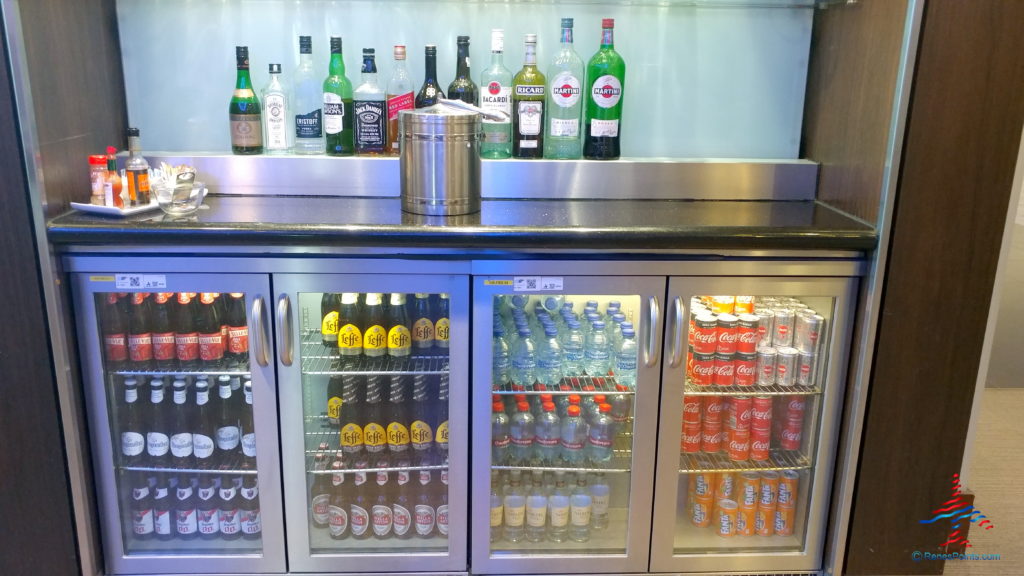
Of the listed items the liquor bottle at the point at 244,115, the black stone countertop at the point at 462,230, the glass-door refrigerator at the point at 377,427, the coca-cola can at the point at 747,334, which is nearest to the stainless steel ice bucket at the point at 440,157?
the black stone countertop at the point at 462,230

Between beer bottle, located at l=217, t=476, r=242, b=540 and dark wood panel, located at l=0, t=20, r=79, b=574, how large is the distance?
1.09 feet

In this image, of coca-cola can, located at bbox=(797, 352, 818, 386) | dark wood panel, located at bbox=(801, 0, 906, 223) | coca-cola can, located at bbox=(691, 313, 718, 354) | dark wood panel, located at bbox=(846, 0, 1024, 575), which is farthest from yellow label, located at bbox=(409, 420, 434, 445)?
dark wood panel, located at bbox=(801, 0, 906, 223)

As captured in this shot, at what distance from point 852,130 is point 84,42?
1918 mm

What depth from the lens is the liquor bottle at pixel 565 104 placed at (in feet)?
6.94

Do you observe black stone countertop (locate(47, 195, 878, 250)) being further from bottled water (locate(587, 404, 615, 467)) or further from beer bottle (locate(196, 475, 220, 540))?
beer bottle (locate(196, 475, 220, 540))

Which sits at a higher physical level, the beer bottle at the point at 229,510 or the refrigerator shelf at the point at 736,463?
the refrigerator shelf at the point at 736,463

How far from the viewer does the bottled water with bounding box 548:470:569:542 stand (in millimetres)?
1974

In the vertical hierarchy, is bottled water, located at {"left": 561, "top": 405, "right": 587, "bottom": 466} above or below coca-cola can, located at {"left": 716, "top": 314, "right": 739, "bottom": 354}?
below

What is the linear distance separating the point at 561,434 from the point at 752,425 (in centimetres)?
49

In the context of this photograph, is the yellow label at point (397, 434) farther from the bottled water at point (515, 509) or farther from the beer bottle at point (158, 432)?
the beer bottle at point (158, 432)

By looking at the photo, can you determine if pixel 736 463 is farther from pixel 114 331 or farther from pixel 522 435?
pixel 114 331

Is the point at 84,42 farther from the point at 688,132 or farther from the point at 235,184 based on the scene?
the point at 688,132

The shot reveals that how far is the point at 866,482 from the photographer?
1.87 meters

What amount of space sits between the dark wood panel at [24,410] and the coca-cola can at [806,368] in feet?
5.76
